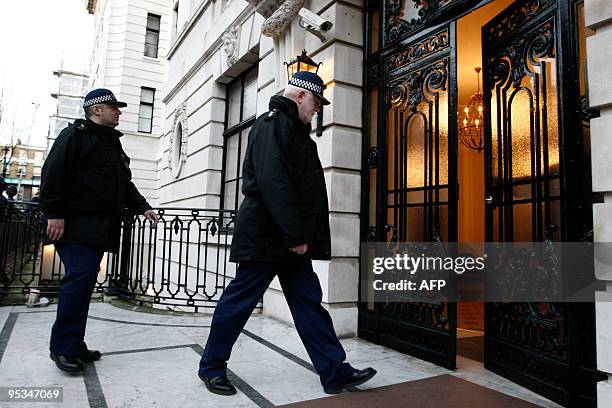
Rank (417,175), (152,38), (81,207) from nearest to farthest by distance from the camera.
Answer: (81,207) < (417,175) < (152,38)

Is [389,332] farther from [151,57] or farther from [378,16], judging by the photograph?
[151,57]

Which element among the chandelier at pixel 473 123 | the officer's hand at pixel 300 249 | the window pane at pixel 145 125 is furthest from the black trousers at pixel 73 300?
the window pane at pixel 145 125

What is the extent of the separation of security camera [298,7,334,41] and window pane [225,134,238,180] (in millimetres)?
4075

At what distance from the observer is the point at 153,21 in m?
23.9

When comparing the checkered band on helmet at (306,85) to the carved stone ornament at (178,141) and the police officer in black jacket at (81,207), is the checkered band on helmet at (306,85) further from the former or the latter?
the carved stone ornament at (178,141)

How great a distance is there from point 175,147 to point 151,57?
14690 mm

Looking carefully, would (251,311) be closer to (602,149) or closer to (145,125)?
(602,149)

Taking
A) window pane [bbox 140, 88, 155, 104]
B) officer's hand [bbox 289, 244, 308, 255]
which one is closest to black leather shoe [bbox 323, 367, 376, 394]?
officer's hand [bbox 289, 244, 308, 255]

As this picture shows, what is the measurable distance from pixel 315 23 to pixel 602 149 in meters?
3.28

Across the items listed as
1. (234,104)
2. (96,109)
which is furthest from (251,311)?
(234,104)

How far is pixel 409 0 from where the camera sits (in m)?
4.43

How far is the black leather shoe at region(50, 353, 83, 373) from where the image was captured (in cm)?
288

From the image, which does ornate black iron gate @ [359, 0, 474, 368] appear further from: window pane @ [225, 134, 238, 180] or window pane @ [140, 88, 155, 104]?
window pane @ [140, 88, 155, 104]

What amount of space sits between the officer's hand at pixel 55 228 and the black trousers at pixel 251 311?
1.27 meters
